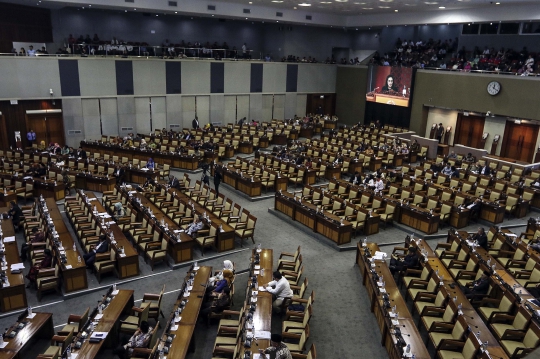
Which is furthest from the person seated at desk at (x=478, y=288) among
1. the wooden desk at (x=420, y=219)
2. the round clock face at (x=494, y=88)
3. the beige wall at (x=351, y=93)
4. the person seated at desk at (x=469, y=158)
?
the beige wall at (x=351, y=93)

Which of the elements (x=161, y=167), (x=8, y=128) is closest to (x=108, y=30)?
(x=8, y=128)

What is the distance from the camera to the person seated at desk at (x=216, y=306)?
8.69 m

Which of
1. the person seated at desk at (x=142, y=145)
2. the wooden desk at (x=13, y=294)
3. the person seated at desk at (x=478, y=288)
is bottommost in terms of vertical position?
the wooden desk at (x=13, y=294)

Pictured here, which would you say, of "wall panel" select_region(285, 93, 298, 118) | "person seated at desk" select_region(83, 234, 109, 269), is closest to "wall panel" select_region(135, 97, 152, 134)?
"wall panel" select_region(285, 93, 298, 118)

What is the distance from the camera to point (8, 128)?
74.3ft

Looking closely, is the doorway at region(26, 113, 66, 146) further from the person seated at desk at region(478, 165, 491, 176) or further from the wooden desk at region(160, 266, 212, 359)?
the person seated at desk at region(478, 165, 491, 176)

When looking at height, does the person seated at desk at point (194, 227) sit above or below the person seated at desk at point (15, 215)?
above

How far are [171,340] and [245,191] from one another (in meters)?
10.5

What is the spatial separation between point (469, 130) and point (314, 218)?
17046 millimetres

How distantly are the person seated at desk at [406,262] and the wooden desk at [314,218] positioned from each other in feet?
7.15

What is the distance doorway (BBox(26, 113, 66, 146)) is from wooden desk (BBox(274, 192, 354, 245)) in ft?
50.8

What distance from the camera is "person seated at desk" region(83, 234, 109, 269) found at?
10.8 meters

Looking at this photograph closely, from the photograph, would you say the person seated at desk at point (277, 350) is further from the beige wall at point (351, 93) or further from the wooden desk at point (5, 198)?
the beige wall at point (351, 93)

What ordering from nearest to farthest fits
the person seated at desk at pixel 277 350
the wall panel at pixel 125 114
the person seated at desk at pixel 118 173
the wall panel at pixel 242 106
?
the person seated at desk at pixel 277 350, the person seated at desk at pixel 118 173, the wall panel at pixel 125 114, the wall panel at pixel 242 106
